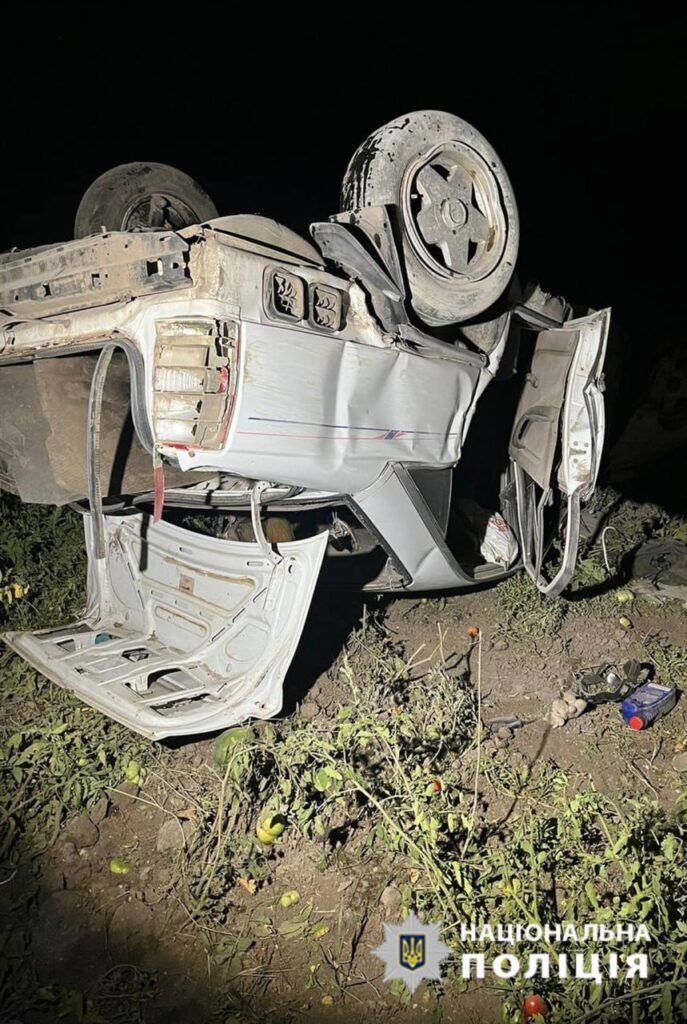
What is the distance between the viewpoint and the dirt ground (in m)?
2.57

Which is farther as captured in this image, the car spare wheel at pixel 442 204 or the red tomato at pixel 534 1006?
the car spare wheel at pixel 442 204

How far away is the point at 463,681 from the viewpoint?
3.90 metres

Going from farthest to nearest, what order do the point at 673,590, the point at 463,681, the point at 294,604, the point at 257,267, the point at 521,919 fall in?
the point at 673,590 < the point at 463,681 < the point at 294,604 < the point at 521,919 < the point at 257,267

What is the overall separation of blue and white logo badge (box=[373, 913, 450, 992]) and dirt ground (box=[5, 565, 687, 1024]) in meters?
0.04

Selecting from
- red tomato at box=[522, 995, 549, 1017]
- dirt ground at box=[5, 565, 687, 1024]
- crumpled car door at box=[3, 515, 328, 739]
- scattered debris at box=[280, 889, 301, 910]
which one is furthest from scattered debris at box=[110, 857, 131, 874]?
red tomato at box=[522, 995, 549, 1017]

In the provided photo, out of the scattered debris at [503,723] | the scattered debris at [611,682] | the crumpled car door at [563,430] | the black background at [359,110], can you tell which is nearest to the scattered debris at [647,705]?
the scattered debris at [611,682]

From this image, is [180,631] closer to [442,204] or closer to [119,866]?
[119,866]

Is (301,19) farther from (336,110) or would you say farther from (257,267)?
(257,267)

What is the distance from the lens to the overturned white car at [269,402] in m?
2.45

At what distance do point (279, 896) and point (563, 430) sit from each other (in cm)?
243

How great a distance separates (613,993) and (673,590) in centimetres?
256

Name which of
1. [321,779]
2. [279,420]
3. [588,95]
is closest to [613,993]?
[321,779]

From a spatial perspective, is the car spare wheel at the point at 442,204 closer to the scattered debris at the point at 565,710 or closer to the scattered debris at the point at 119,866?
the scattered debris at the point at 565,710

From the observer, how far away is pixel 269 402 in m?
2.50
